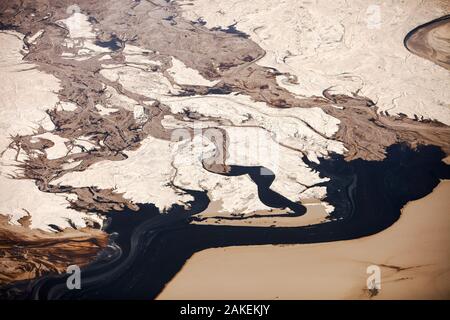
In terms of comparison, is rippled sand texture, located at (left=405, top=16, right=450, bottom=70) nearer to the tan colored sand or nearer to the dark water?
the dark water

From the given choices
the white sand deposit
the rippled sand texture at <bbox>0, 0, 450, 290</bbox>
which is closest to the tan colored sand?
the rippled sand texture at <bbox>0, 0, 450, 290</bbox>

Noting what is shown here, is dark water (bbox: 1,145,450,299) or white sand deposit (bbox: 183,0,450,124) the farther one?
white sand deposit (bbox: 183,0,450,124)

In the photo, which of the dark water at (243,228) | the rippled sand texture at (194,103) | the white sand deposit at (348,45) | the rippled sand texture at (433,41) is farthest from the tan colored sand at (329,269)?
the rippled sand texture at (433,41)

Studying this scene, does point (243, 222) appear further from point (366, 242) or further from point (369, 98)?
point (369, 98)

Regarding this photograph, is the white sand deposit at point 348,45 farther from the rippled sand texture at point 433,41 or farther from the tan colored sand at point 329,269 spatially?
the tan colored sand at point 329,269

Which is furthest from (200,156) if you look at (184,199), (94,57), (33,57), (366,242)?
(33,57)

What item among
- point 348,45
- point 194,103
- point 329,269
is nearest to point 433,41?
point 348,45
